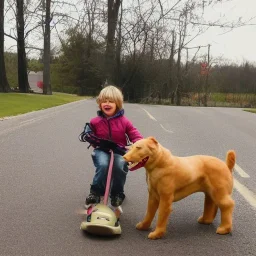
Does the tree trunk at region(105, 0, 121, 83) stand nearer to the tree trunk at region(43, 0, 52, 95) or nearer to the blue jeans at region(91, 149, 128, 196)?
the tree trunk at region(43, 0, 52, 95)

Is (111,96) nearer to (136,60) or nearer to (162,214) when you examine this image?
(162,214)

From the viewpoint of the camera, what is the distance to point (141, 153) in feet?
12.1

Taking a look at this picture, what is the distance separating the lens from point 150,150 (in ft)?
12.2

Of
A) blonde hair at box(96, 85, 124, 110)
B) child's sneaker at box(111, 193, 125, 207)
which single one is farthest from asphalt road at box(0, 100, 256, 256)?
blonde hair at box(96, 85, 124, 110)

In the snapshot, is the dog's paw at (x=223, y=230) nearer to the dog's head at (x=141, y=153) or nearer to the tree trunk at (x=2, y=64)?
the dog's head at (x=141, y=153)

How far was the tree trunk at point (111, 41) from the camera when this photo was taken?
38781mm

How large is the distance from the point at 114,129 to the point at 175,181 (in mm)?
1075

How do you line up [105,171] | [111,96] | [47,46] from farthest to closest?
[47,46]
[111,96]
[105,171]

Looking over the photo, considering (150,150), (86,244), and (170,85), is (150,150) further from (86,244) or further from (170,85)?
(170,85)

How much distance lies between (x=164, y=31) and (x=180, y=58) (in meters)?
7.58

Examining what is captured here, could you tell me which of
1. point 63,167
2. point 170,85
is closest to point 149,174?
point 63,167

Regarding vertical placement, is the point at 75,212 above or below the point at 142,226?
below

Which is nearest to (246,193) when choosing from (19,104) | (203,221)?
(203,221)

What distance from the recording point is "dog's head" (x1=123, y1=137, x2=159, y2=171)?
12.1ft
